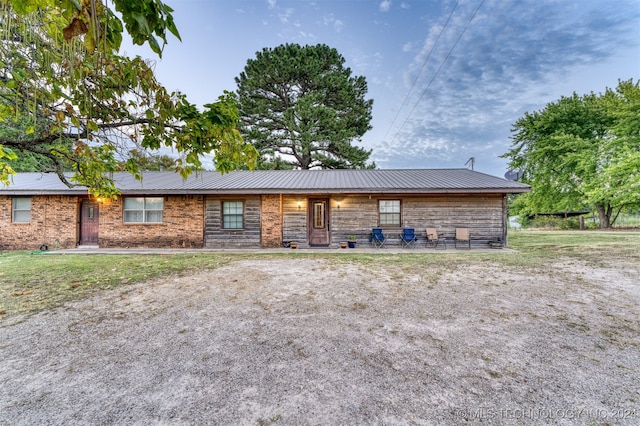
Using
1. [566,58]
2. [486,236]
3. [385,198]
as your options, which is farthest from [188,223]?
[566,58]

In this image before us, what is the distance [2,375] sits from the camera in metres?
2.21

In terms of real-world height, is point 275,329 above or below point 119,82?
below

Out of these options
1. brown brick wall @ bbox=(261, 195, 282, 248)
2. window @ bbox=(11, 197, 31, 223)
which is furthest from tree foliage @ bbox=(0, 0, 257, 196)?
window @ bbox=(11, 197, 31, 223)

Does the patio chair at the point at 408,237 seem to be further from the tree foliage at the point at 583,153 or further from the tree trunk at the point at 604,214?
the tree trunk at the point at 604,214

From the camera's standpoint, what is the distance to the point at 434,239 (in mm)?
10758

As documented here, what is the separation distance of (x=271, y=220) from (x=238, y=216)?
158 cm

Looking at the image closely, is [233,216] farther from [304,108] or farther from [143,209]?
[304,108]

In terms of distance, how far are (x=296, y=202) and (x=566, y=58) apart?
1992cm

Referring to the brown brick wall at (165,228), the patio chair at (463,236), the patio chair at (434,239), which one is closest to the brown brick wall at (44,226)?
the brown brick wall at (165,228)

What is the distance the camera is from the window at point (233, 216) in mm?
11367

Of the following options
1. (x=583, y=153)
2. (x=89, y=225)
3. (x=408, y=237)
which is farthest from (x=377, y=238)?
(x=583, y=153)

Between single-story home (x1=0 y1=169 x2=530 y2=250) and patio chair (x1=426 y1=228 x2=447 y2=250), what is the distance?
0.32 m

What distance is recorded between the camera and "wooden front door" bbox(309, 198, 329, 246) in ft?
37.6

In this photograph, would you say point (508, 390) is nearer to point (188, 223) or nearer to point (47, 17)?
point (47, 17)
